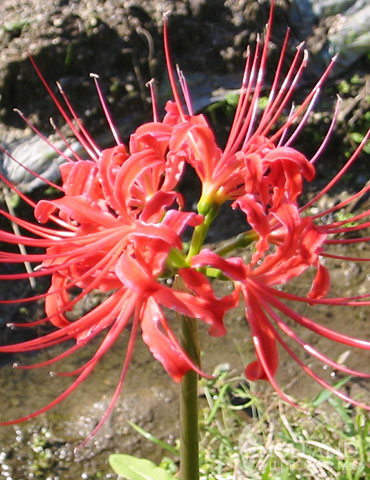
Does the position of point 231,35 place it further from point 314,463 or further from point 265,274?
point 265,274

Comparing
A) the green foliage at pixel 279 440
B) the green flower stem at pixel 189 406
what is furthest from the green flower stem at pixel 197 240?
the green foliage at pixel 279 440

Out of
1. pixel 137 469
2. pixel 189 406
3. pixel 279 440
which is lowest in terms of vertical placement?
pixel 279 440

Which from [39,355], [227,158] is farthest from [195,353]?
[39,355]

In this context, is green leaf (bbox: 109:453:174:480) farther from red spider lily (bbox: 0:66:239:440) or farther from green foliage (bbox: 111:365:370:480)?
red spider lily (bbox: 0:66:239:440)

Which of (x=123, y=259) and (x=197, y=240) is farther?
(x=197, y=240)

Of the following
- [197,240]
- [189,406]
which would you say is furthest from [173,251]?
[189,406]

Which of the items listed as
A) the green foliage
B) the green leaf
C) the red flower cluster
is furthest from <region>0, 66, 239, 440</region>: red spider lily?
the green foliage

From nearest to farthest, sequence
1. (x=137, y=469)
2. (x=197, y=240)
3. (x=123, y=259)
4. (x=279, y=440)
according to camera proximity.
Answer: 1. (x=123, y=259)
2. (x=197, y=240)
3. (x=137, y=469)
4. (x=279, y=440)

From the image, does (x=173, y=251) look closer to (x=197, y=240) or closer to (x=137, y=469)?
(x=197, y=240)
